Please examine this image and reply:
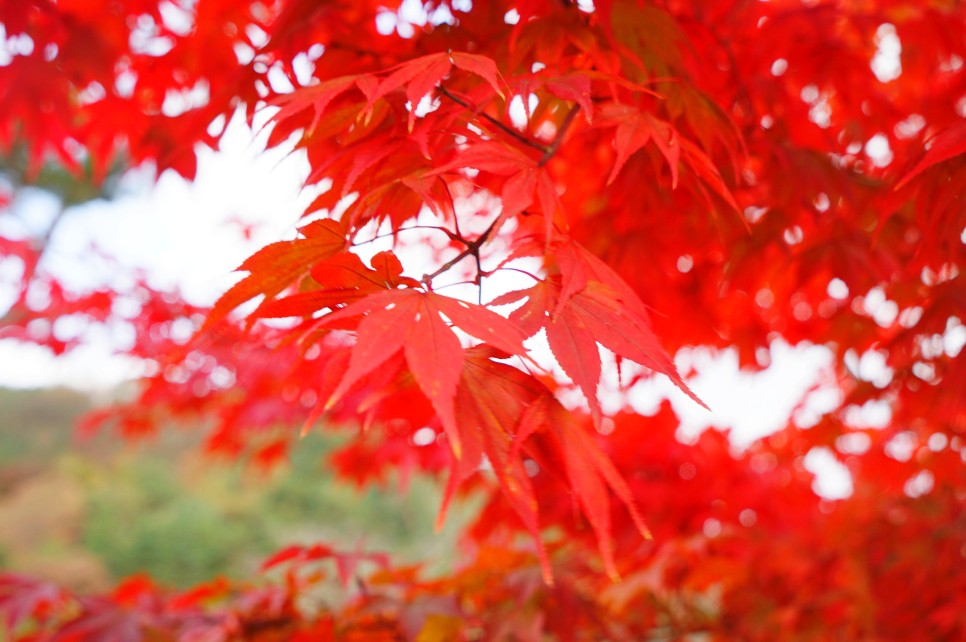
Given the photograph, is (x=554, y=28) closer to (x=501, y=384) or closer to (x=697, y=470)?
(x=501, y=384)

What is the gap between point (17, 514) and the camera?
5.89m

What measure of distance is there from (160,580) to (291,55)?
5667 mm

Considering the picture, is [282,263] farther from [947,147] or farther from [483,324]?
[947,147]

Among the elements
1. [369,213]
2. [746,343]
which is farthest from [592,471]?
[746,343]

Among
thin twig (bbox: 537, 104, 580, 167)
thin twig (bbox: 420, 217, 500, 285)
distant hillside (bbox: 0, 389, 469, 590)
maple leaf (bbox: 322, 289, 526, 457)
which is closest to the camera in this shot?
maple leaf (bbox: 322, 289, 526, 457)

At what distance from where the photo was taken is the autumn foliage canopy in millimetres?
672

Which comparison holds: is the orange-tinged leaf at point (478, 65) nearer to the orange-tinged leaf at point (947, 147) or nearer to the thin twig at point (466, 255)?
the thin twig at point (466, 255)

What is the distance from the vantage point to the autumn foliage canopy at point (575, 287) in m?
0.67

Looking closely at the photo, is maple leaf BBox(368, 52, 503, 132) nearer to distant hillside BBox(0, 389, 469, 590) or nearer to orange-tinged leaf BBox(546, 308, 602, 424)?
orange-tinged leaf BBox(546, 308, 602, 424)

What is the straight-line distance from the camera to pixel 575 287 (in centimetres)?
67

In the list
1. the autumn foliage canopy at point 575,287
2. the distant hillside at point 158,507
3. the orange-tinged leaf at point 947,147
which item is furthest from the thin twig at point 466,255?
the distant hillside at point 158,507

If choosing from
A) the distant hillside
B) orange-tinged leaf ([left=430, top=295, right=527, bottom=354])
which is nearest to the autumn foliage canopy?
orange-tinged leaf ([left=430, top=295, right=527, bottom=354])

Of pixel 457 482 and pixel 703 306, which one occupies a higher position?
pixel 703 306

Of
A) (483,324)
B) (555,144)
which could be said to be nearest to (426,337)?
(483,324)
